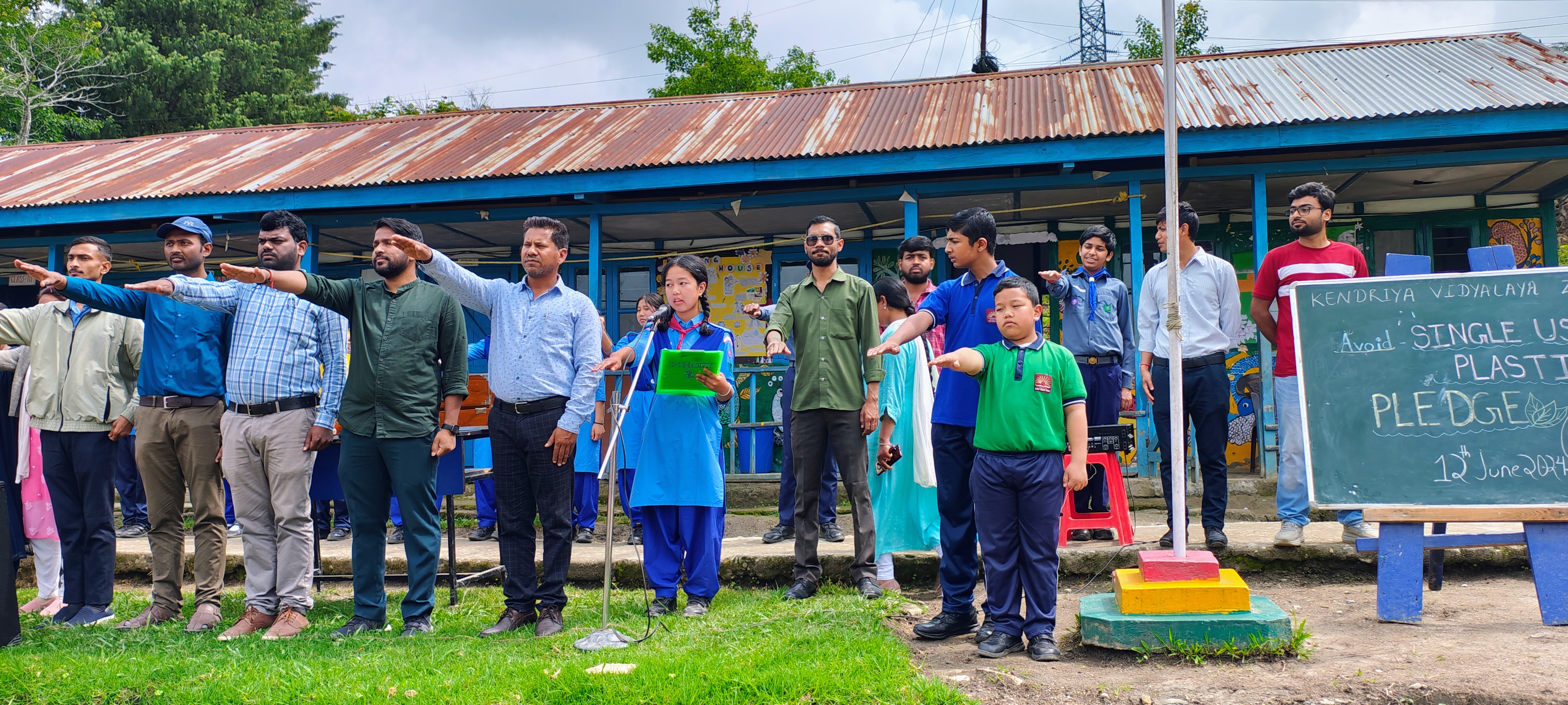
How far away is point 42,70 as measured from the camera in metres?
22.3

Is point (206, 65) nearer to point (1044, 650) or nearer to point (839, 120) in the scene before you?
point (839, 120)

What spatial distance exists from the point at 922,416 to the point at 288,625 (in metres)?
3.24

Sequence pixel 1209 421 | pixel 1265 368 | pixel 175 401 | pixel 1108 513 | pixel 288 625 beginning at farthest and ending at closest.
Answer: pixel 1265 368
pixel 1108 513
pixel 1209 421
pixel 175 401
pixel 288 625

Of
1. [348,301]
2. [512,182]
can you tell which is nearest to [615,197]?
[512,182]

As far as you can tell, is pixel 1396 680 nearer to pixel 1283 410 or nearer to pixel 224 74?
pixel 1283 410

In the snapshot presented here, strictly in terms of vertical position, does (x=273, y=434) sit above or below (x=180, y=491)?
above

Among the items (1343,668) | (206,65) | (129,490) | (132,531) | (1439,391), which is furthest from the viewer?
(206,65)

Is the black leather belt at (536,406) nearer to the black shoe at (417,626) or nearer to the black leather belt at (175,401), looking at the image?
the black shoe at (417,626)

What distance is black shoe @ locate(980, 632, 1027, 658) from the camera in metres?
3.65

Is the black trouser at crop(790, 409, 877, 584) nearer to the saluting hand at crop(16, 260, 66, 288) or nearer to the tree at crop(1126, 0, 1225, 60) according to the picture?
the saluting hand at crop(16, 260, 66, 288)

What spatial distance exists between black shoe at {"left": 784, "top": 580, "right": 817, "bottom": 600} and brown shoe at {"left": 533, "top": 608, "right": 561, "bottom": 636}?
1.11 meters

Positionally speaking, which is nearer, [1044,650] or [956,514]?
[1044,650]

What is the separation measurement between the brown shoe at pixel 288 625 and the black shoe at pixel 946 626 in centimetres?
286

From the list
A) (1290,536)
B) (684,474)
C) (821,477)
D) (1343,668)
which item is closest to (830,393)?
(821,477)
